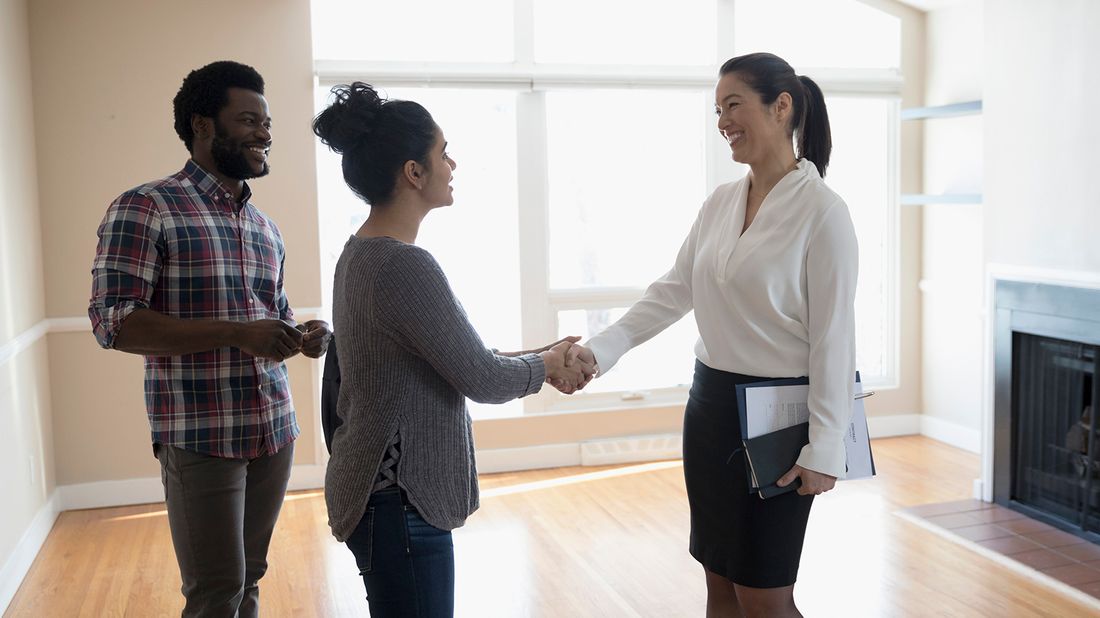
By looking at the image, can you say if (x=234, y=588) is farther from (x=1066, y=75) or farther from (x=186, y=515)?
(x=1066, y=75)

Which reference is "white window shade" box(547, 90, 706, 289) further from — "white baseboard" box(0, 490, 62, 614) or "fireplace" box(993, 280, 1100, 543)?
"white baseboard" box(0, 490, 62, 614)

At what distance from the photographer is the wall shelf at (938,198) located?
4.79 metres

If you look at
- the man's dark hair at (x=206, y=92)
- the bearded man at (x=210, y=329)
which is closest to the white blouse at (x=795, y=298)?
the bearded man at (x=210, y=329)

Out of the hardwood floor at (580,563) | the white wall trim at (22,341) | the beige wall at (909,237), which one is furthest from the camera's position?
the beige wall at (909,237)

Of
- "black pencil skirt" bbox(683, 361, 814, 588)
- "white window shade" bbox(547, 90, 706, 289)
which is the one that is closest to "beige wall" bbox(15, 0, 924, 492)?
"white window shade" bbox(547, 90, 706, 289)

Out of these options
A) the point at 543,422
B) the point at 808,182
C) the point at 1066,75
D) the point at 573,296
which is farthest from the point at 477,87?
the point at 808,182

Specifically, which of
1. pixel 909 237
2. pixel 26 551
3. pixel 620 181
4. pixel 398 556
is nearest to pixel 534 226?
pixel 620 181

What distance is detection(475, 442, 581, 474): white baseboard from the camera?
16.1 feet

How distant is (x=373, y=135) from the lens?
158 centimetres

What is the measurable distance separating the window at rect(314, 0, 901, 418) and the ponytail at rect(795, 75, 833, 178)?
2.86 m

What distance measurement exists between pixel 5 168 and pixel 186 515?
7.57 ft

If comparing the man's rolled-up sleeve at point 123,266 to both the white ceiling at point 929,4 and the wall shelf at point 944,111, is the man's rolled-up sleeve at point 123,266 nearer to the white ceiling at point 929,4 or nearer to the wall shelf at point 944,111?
the wall shelf at point 944,111

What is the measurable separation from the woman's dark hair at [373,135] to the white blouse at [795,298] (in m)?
0.71

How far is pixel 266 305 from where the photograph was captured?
7.24 feet
